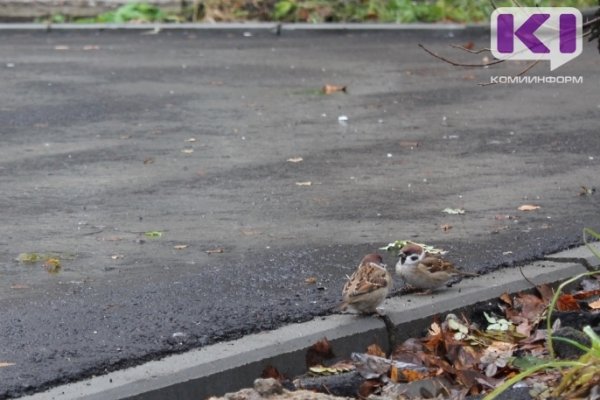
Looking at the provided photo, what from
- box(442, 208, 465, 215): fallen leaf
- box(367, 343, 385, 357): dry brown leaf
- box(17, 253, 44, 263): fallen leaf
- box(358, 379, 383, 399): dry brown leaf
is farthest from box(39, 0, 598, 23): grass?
box(358, 379, 383, 399): dry brown leaf

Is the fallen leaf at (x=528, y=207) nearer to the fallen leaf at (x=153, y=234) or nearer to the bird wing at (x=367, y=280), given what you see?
the fallen leaf at (x=153, y=234)

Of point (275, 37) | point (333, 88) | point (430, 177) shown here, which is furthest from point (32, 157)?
point (275, 37)

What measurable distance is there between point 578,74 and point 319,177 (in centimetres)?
612

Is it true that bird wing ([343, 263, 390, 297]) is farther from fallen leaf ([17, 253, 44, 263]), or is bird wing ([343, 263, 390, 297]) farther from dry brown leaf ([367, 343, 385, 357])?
fallen leaf ([17, 253, 44, 263])

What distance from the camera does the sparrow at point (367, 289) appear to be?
19.9ft

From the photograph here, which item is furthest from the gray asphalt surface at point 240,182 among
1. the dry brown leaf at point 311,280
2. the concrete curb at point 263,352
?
the concrete curb at point 263,352

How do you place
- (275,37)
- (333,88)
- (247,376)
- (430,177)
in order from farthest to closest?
(275,37) → (333,88) → (430,177) → (247,376)

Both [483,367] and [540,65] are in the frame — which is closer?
[483,367]

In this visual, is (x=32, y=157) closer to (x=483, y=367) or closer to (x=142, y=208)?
(x=142, y=208)

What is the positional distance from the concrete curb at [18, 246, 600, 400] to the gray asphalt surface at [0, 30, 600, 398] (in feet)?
0.46

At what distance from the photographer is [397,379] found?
5.59 meters

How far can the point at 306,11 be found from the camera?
760 inches

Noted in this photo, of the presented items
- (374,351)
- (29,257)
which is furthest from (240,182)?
(374,351)

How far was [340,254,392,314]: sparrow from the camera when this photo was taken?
6.07 metres
